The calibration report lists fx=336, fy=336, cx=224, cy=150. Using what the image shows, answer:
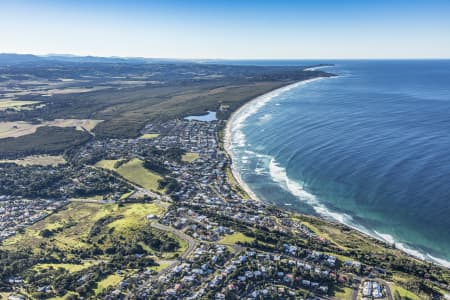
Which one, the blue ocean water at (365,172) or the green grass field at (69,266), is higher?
the blue ocean water at (365,172)

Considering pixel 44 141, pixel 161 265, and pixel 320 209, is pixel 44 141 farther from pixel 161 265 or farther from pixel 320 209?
pixel 320 209

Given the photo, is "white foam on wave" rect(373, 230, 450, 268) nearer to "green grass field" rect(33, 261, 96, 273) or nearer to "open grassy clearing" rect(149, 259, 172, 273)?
"open grassy clearing" rect(149, 259, 172, 273)

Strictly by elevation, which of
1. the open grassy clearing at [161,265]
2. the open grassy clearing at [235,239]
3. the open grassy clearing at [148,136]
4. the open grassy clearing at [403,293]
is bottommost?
the open grassy clearing at [161,265]

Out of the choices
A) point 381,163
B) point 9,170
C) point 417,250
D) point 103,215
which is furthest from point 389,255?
point 9,170

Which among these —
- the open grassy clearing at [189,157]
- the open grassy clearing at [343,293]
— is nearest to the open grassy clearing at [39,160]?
the open grassy clearing at [189,157]

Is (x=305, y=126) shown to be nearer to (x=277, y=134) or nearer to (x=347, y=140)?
(x=277, y=134)

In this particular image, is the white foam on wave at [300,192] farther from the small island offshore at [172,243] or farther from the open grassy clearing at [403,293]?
the open grassy clearing at [403,293]
